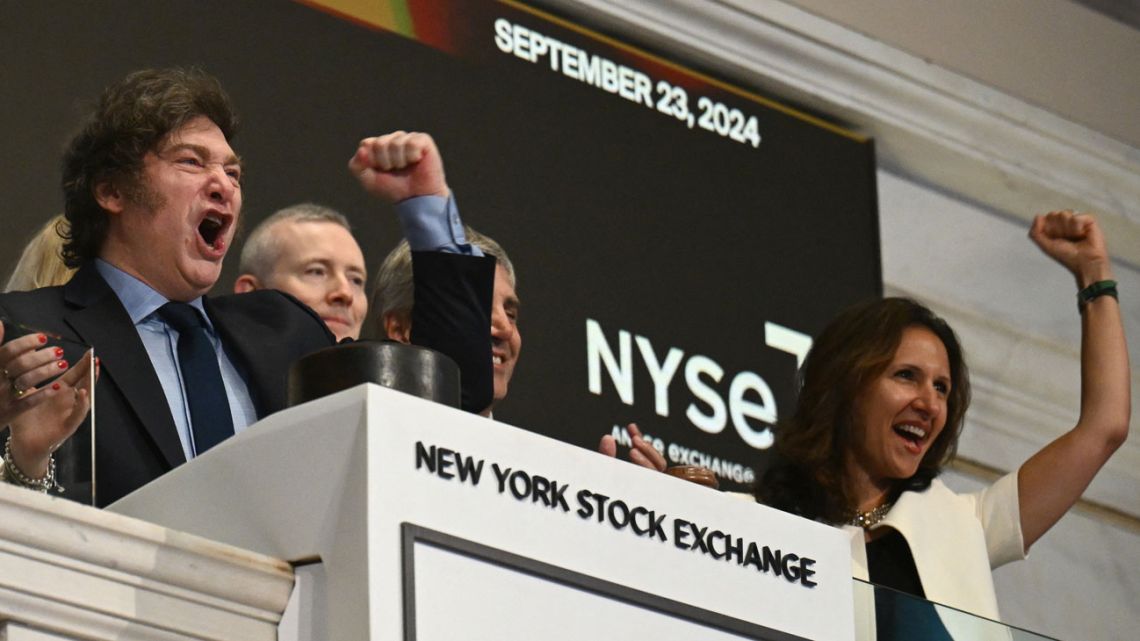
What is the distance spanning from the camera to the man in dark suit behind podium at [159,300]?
7.04 feet

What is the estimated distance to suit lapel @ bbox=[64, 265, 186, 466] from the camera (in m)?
2.14

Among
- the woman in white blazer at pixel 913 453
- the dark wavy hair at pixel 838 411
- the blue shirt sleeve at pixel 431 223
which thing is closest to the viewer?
the blue shirt sleeve at pixel 431 223

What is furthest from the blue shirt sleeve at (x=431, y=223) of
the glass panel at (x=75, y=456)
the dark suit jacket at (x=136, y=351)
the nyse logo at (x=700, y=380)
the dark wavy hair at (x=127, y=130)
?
the nyse logo at (x=700, y=380)

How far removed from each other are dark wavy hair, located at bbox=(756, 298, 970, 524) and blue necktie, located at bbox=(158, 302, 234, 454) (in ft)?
3.57

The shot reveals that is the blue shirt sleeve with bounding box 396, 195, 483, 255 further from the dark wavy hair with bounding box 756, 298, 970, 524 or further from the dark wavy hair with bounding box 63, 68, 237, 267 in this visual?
the dark wavy hair with bounding box 756, 298, 970, 524

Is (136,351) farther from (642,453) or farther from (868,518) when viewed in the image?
(868,518)

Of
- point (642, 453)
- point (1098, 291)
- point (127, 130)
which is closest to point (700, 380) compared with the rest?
point (1098, 291)

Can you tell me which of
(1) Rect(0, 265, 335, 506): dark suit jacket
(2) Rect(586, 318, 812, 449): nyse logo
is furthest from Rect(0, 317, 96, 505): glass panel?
(2) Rect(586, 318, 812, 449): nyse logo

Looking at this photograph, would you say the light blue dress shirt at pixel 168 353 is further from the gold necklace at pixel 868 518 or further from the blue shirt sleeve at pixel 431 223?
the gold necklace at pixel 868 518

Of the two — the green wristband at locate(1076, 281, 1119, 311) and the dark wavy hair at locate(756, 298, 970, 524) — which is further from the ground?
the green wristband at locate(1076, 281, 1119, 311)

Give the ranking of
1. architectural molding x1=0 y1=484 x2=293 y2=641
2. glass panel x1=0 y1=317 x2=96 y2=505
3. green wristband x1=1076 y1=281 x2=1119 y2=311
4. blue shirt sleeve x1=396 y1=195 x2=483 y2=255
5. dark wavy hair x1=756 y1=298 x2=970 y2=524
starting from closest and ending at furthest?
1. architectural molding x1=0 y1=484 x2=293 y2=641
2. glass panel x1=0 y1=317 x2=96 y2=505
3. blue shirt sleeve x1=396 y1=195 x2=483 y2=255
4. dark wavy hair x1=756 y1=298 x2=970 y2=524
5. green wristband x1=1076 y1=281 x2=1119 y2=311

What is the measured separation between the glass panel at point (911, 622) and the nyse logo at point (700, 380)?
84.1 inches

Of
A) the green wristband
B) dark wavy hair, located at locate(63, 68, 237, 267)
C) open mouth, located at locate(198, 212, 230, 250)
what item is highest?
the green wristband

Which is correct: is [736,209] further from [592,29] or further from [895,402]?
[895,402]
